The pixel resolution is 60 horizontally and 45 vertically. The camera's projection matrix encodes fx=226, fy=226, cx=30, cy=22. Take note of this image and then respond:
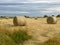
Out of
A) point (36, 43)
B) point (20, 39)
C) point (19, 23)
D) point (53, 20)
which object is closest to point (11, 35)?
point (20, 39)

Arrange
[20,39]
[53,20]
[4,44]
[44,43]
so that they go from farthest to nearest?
[53,20] < [20,39] < [44,43] < [4,44]

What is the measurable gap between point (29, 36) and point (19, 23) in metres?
6.63

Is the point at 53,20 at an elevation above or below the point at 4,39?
below

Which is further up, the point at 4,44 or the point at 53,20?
the point at 4,44

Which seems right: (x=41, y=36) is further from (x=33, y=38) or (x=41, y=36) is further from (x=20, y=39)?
(x=20, y=39)

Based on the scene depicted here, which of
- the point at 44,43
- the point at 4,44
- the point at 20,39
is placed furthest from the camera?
the point at 20,39

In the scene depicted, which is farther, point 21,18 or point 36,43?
point 21,18

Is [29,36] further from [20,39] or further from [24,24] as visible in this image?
[24,24]

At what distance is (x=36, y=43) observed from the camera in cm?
1088

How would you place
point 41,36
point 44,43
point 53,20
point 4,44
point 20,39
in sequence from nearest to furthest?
1. point 4,44
2. point 44,43
3. point 20,39
4. point 41,36
5. point 53,20

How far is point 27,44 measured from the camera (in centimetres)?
1082

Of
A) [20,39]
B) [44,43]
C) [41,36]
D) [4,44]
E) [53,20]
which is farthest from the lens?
[53,20]

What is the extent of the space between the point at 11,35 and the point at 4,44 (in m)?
2.13

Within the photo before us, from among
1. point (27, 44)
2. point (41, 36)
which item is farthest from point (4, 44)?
point (41, 36)
